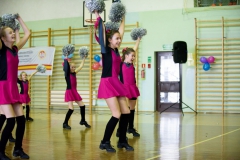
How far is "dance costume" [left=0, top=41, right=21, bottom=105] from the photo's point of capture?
3.41 m

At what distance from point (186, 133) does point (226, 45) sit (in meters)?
A: 5.79

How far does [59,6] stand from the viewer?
12594 mm

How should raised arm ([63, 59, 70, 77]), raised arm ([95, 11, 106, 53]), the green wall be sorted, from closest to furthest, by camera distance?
raised arm ([95, 11, 106, 53]) → raised arm ([63, 59, 70, 77]) → the green wall

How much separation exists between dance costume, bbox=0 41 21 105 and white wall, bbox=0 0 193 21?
27.4 ft

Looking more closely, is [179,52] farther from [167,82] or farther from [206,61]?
[167,82]

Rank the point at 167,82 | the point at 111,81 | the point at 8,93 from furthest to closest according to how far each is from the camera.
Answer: the point at 167,82, the point at 111,81, the point at 8,93

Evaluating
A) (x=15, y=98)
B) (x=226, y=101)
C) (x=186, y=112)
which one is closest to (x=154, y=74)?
(x=186, y=112)

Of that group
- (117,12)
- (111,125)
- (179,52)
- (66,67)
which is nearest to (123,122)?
(111,125)

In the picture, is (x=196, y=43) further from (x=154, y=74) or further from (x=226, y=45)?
(x=154, y=74)

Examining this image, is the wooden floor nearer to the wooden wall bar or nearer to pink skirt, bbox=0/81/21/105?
pink skirt, bbox=0/81/21/105

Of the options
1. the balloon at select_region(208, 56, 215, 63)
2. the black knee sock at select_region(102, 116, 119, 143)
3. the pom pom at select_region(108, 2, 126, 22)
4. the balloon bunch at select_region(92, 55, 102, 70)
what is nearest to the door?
the balloon at select_region(208, 56, 215, 63)

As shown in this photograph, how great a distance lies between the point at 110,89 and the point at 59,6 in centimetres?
962

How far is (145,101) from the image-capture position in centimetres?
1116

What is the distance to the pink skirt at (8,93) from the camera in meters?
3.36
